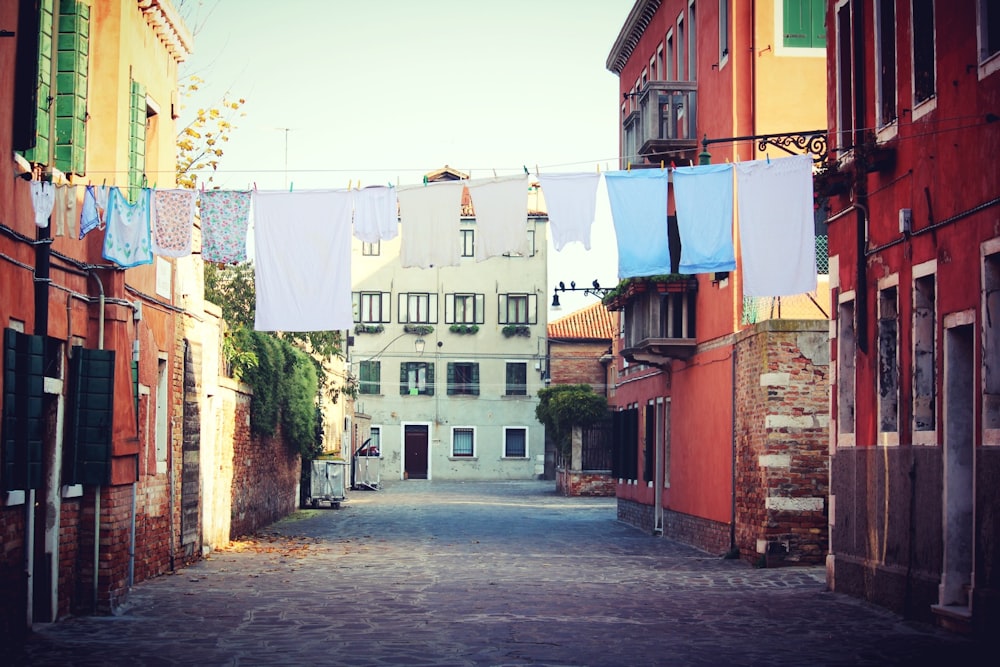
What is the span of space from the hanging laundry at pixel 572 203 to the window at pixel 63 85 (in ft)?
16.3

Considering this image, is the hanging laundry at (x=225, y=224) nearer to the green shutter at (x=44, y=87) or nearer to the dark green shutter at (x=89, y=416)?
the dark green shutter at (x=89, y=416)

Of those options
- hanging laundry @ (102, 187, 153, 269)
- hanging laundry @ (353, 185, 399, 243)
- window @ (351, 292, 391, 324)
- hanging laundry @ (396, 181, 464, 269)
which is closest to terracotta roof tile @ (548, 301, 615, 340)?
window @ (351, 292, 391, 324)

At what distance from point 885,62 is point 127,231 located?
8437 millimetres

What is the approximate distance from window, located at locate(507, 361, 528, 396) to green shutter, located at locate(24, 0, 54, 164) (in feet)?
161

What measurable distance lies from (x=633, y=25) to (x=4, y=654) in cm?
2239

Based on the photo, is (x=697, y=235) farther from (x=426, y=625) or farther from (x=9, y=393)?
(x=9, y=393)

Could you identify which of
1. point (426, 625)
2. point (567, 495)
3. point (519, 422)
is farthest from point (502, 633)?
point (519, 422)

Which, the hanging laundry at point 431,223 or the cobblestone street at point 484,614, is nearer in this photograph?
the cobblestone street at point 484,614

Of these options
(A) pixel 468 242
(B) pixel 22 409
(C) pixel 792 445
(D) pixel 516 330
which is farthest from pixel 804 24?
(D) pixel 516 330

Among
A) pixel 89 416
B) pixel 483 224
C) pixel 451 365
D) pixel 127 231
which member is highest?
pixel 451 365

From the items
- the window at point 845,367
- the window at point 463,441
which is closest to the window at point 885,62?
the window at point 845,367

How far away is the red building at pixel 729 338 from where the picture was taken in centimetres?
1891

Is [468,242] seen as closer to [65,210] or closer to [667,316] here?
[667,316]

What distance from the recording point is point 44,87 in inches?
494
